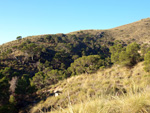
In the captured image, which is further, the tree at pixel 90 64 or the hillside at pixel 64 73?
the tree at pixel 90 64

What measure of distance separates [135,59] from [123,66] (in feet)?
5.69

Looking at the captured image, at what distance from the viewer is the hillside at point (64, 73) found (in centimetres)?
659

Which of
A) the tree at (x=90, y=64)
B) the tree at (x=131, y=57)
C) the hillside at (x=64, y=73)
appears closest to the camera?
the hillside at (x=64, y=73)

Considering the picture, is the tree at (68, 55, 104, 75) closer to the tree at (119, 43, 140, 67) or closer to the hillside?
the hillside

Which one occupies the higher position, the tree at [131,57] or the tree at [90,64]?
the tree at [131,57]

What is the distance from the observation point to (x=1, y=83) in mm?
11109

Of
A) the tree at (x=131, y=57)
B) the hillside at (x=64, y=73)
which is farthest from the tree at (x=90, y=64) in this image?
the tree at (x=131, y=57)

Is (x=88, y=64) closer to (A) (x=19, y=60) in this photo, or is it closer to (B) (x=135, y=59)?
(B) (x=135, y=59)

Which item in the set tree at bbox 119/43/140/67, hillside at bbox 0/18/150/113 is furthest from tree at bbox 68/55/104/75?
tree at bbox 119/43/140/67

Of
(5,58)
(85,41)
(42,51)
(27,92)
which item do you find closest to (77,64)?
(27,92)

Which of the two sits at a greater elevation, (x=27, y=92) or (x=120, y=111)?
(x=120, y=111)

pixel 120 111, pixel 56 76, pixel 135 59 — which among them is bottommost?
pixel 56 76

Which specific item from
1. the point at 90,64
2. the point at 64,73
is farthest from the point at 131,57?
the point at 64,73

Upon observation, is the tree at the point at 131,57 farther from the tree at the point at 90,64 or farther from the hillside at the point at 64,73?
the tree at the point at 90,64
